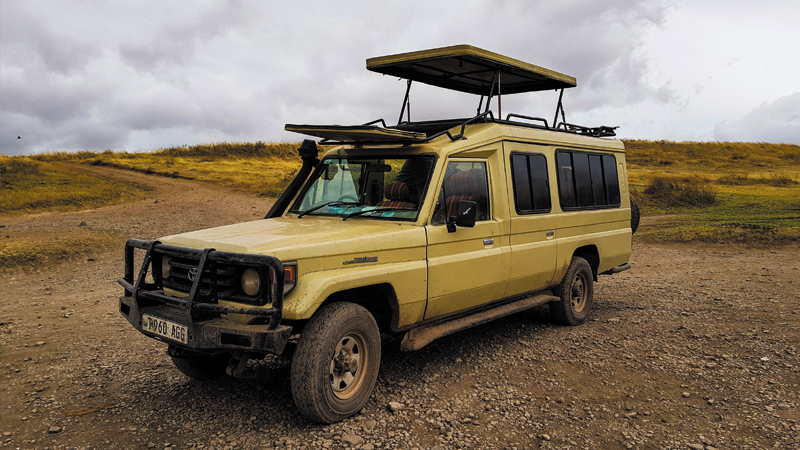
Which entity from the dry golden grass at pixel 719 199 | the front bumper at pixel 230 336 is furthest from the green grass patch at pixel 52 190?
the dry golden grass at pixel 719 199

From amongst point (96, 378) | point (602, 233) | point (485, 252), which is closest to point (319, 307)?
point (485, 252)

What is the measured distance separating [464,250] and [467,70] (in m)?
2.76

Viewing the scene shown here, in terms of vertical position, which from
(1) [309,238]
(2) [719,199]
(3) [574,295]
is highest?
(1) [309,238]

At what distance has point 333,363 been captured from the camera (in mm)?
4223

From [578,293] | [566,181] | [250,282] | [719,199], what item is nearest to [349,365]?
[250,282]

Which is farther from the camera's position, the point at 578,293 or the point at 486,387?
the point at 578,293

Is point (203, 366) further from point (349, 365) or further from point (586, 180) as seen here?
point (586, 180)

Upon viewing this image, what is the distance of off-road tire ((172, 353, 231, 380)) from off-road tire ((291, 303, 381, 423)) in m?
1.38

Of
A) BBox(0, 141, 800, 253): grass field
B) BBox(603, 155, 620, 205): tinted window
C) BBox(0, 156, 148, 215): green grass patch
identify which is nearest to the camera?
A: BBox(603, 155, 620, 205): tinted window

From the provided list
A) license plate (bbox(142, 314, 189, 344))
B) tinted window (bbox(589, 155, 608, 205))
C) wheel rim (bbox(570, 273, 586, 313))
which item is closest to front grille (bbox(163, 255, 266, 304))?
license plate (bbox(142, 314, 189, 344))

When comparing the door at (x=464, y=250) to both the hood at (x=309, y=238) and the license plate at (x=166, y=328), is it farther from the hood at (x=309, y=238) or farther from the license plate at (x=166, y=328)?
the license plate at (x=166, y=328)

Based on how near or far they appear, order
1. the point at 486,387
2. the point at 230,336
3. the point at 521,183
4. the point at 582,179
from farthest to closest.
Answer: the point at 582,179, the point at 521,183, the point at 486,387, the point at 230,336

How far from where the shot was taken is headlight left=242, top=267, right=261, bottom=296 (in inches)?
158

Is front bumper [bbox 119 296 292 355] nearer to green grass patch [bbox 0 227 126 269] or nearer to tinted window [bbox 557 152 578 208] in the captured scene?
tinted window [bbox 557 152 578 208]
